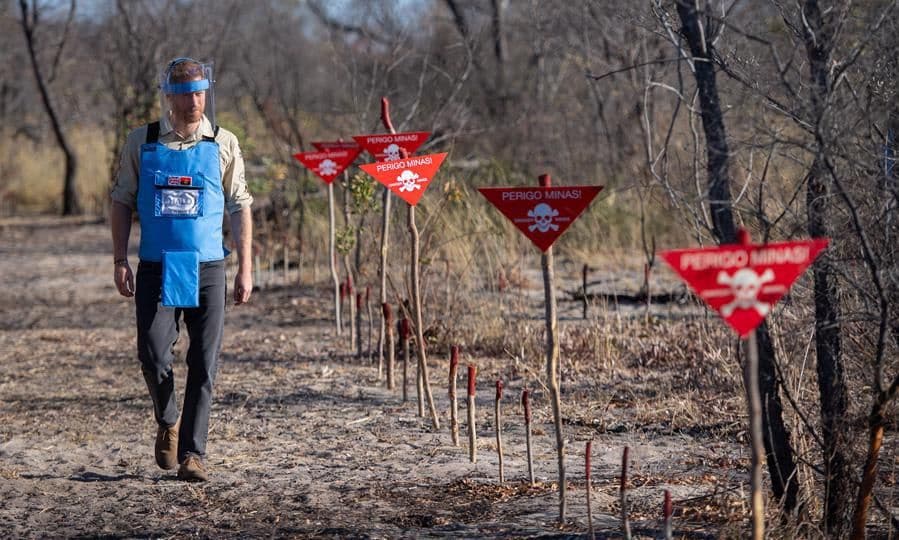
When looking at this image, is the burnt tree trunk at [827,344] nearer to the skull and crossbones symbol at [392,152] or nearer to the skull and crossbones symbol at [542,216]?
the skull and crossbones symbol at [542,216]

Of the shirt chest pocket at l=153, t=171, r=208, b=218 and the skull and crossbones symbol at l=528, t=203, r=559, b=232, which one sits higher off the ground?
the shirt chest pocket at l=153, t=171, r=208, b=218

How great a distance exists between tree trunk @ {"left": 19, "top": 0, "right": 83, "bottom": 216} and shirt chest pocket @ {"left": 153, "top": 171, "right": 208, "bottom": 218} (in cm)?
1473

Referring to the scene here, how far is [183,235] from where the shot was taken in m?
4.89

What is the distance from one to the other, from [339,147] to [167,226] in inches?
139

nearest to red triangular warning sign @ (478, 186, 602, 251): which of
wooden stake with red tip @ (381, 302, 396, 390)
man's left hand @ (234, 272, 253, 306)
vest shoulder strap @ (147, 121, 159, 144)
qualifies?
man's left hand @ (234, 272, 253, 306)

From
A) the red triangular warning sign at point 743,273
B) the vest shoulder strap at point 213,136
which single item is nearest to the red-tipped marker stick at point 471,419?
the vest shoulder strap at point 213,136

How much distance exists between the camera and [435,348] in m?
8.02

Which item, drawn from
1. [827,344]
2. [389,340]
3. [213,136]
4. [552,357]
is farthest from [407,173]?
[827,344]

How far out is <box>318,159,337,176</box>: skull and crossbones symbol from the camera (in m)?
8.20

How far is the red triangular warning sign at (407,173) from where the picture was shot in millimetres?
5746

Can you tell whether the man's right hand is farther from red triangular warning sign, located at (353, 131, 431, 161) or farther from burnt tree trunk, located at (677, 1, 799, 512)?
burnt tree trunk, located at (677, 1, 799, 512)

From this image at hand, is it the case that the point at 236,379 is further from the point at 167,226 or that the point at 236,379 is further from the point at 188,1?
the point at 188,1

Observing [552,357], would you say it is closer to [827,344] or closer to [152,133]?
[827,344]

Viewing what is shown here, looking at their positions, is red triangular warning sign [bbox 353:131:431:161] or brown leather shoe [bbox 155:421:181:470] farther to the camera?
red triangular warning sign [bbox 353:131:431:161]
